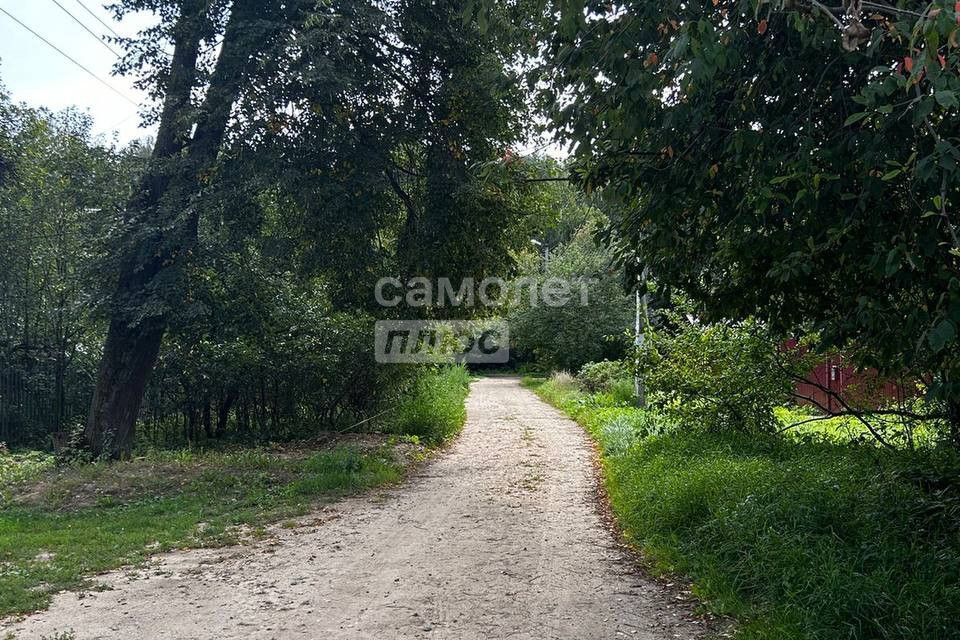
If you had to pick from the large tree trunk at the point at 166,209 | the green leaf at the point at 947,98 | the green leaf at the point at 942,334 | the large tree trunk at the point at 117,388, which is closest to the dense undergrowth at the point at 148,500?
the large tree trunk at the point at 117,388

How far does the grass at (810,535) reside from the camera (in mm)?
4238

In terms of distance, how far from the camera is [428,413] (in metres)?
15.0

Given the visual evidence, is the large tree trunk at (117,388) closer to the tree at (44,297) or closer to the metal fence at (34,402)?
the tree at (44,297)

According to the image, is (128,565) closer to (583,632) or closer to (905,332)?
(583,632)

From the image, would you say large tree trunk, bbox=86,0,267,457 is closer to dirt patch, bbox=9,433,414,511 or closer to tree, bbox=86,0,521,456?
tree, bbox=86,0,521,456

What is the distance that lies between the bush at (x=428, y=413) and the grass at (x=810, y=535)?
6365 mm

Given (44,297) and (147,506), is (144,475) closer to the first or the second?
(147,506)

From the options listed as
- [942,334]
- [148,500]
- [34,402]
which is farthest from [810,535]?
[34,402]

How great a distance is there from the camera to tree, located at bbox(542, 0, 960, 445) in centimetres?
388

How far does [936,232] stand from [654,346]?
7411mm

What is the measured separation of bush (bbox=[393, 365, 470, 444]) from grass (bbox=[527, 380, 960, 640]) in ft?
20.9

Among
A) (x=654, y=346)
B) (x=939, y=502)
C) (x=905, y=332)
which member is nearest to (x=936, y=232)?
(x=905, y=332)

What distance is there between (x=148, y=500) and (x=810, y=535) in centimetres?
746

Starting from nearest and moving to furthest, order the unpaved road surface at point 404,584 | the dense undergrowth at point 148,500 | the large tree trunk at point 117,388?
the unpaved road surface at point 404,584, the dense undergrowth at point 148,500, the large tree trunk at point 117,388
